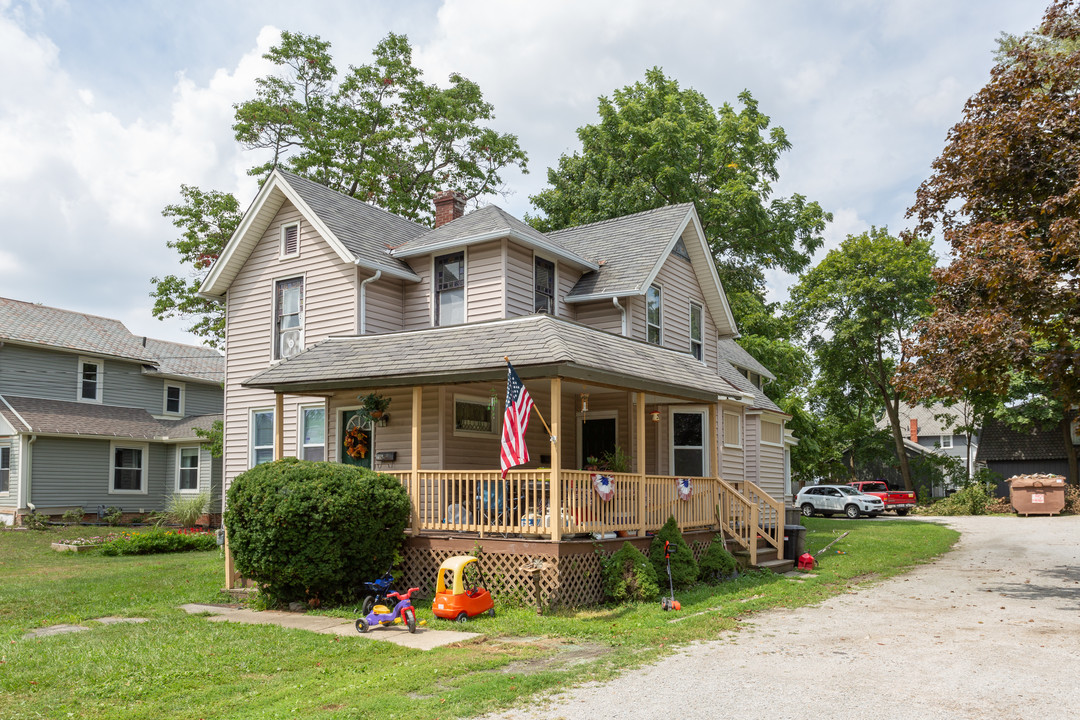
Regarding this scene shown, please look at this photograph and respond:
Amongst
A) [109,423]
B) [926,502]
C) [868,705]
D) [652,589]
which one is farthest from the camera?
[926,502]

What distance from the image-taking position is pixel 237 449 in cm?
1881

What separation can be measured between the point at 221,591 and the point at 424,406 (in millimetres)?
4647

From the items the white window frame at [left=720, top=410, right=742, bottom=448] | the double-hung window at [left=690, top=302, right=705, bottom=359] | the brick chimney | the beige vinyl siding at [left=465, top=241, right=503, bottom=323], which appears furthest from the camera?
the brick chimney

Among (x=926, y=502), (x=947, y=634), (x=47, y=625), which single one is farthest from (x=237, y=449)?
(x=926, y=502)

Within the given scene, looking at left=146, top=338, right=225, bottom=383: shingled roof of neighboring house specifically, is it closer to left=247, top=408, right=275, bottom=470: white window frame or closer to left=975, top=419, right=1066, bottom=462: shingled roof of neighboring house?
left=247, top=408, right=275, bottom=470: white window frame

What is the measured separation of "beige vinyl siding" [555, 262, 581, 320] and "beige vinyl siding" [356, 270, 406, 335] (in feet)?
11.2

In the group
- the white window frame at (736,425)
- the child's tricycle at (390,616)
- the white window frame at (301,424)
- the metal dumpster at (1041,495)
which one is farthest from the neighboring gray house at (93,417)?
the metal dumpster at (1041,495)

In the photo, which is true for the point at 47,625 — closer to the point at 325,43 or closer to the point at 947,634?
the point at 947,634

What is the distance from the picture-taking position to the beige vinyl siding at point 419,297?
1806cm

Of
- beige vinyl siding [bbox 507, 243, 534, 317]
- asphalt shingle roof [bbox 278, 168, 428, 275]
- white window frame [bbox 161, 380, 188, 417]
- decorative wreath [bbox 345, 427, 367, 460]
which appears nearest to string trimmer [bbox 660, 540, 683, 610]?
beige vinyl siding [bbox 507, 243, 534, 317]

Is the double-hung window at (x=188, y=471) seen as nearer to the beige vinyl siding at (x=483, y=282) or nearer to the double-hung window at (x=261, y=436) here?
the double-hung window at (x=261, y=436)

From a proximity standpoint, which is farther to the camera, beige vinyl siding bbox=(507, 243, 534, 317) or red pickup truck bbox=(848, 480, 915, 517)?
red pickup truck bbox=(848, 480, 915, 517)

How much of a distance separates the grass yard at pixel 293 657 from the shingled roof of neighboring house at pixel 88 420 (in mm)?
15380

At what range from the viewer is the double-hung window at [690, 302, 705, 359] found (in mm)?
21312
